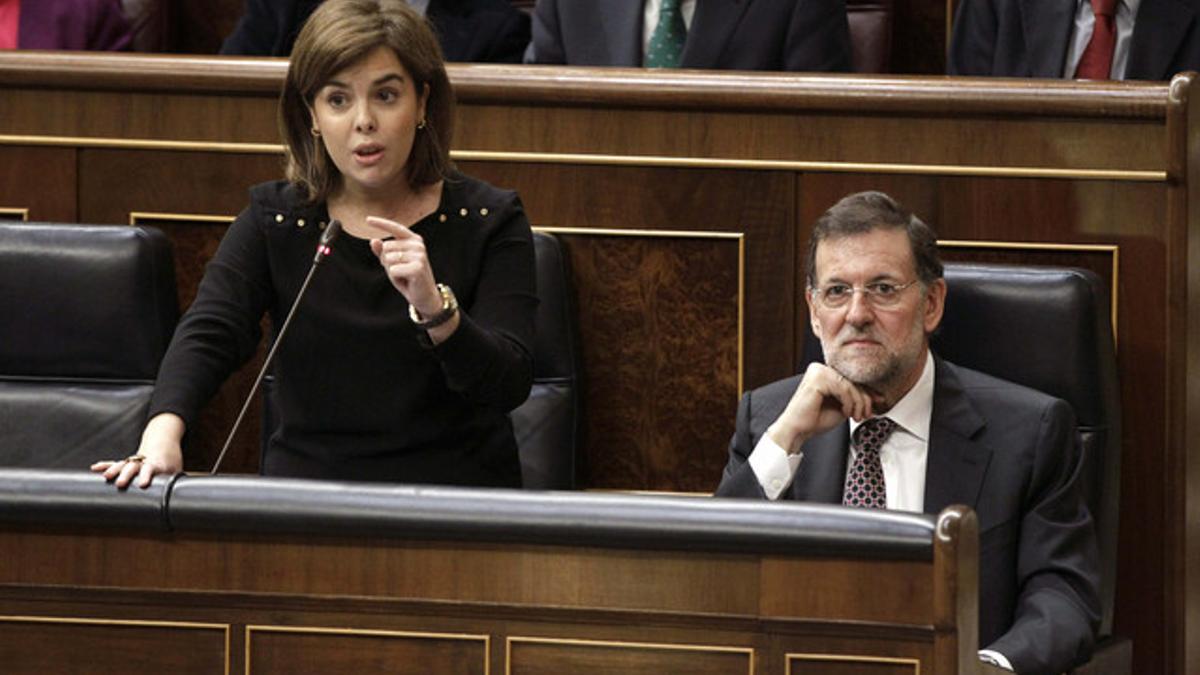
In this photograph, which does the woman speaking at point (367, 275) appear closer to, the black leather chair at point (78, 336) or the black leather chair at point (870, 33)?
the black leather chair at point (78, 336)

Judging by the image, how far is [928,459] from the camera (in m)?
1.53

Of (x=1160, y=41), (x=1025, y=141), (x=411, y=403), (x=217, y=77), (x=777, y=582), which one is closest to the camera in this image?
(x=777, y=582)

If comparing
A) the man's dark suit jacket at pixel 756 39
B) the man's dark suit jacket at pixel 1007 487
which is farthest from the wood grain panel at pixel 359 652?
the man's dark suit jacket at pixel 756 39

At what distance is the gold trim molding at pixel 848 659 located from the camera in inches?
43.2

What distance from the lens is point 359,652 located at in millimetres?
1183

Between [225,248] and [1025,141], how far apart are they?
654mm

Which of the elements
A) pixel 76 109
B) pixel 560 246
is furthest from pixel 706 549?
pixel 76 109

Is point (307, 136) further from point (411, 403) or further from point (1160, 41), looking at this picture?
point (1160, 41)

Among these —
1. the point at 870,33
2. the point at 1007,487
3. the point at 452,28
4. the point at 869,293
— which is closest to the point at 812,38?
the point at 870,33

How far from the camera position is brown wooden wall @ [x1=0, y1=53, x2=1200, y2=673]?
1726mm

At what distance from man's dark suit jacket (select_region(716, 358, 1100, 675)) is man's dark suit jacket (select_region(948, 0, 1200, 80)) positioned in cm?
64

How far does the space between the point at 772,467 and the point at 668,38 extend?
30.6 inches

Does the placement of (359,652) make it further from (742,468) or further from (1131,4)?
(1131,4)

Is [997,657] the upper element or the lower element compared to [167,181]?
lower
